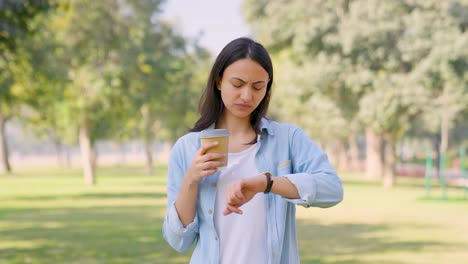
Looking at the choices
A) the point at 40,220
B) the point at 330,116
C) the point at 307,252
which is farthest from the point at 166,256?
the point at 330,116

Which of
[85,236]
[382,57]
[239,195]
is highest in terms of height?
[239,195]

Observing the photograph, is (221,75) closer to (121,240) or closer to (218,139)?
(218,139)

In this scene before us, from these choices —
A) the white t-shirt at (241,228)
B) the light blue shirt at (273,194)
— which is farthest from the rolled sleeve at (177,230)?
the white t-shirt at (241,228)

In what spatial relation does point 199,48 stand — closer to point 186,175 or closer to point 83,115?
point 83,115

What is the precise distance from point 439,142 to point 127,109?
40808 mm

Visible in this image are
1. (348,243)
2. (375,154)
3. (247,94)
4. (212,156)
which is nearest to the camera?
(212,156)

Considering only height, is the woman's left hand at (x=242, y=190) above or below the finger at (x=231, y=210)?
above

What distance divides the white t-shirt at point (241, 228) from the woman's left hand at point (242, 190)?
0.26 metres

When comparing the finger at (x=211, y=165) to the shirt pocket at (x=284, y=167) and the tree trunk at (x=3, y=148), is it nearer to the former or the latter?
the shirt pocket at (x=284, y=167)

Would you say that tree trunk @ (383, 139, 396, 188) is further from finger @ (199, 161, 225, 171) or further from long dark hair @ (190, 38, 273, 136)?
finger @ (199, 161, 225, 171)

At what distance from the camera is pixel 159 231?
50.0ft

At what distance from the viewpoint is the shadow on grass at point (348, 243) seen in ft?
36.9

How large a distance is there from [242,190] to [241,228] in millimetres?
358

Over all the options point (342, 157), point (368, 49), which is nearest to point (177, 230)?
point (368, 49)
